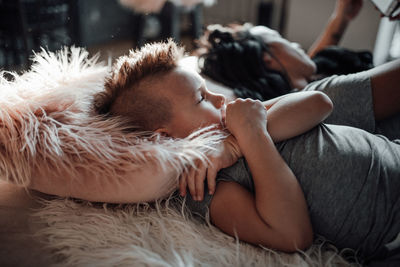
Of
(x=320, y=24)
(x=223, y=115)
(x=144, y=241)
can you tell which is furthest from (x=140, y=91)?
(x=320, y=24)

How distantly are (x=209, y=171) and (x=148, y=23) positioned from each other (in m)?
2.08

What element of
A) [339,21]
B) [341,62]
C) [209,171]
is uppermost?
[339,21]

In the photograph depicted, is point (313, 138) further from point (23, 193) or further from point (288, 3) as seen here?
point (288, 3)

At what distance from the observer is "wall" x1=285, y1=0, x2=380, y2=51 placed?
7.27 feet

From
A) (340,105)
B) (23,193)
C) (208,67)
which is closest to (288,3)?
(208,67)

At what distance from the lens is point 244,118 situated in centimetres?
66

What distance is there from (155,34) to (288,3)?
1.14 m

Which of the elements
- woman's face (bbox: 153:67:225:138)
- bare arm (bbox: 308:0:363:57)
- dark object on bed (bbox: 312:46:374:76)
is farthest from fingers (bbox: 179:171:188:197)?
bare arm (bbox: 308:0:363:57)

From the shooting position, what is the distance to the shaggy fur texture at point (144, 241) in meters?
0.56

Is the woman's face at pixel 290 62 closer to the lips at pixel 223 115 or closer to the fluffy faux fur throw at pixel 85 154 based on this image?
the lips at pixel 223 115

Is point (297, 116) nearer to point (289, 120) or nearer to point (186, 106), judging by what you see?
point (289, 120)

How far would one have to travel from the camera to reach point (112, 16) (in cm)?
303

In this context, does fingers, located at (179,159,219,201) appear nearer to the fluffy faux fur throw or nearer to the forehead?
the fluffy faux fur throw

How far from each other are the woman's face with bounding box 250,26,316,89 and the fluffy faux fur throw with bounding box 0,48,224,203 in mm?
622
